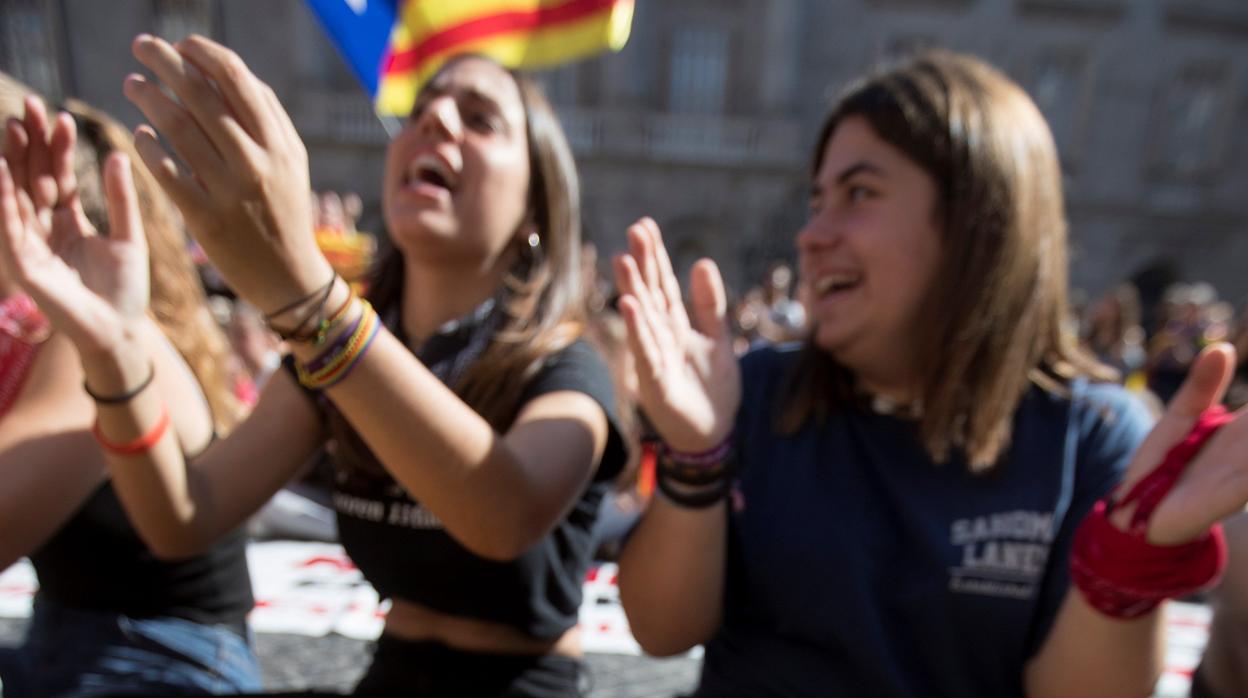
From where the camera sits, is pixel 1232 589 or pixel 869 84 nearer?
pixel 1232 589

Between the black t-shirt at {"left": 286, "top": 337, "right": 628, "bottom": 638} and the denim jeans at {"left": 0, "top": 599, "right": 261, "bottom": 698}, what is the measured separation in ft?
1.21

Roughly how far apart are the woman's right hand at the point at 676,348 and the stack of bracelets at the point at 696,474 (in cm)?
2

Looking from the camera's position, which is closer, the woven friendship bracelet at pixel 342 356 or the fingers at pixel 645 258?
the woven friendship bracelet at pixel 342 356

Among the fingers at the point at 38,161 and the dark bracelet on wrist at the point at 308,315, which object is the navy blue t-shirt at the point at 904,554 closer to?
the dark bracelet on wrist at the point at 308,315

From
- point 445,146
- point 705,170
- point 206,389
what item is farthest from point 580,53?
point 705,170

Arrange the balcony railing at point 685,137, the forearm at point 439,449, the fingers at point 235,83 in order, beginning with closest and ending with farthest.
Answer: the fingers at point 235,83
the forearm at point 439,449
the balcony railing at point 685,137

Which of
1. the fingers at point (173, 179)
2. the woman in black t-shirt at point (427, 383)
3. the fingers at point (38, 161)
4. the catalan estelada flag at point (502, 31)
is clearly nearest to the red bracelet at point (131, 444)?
the woman in black t-shirt at point (427, 383)

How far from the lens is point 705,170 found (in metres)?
14.8

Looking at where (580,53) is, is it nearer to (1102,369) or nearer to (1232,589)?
(1102,369)

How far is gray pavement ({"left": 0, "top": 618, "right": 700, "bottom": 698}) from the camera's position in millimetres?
2256

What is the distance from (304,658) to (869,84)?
7.36 ft

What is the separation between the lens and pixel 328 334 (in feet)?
2.88

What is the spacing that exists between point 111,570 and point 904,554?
4.73ft

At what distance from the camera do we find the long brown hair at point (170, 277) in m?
1.67
